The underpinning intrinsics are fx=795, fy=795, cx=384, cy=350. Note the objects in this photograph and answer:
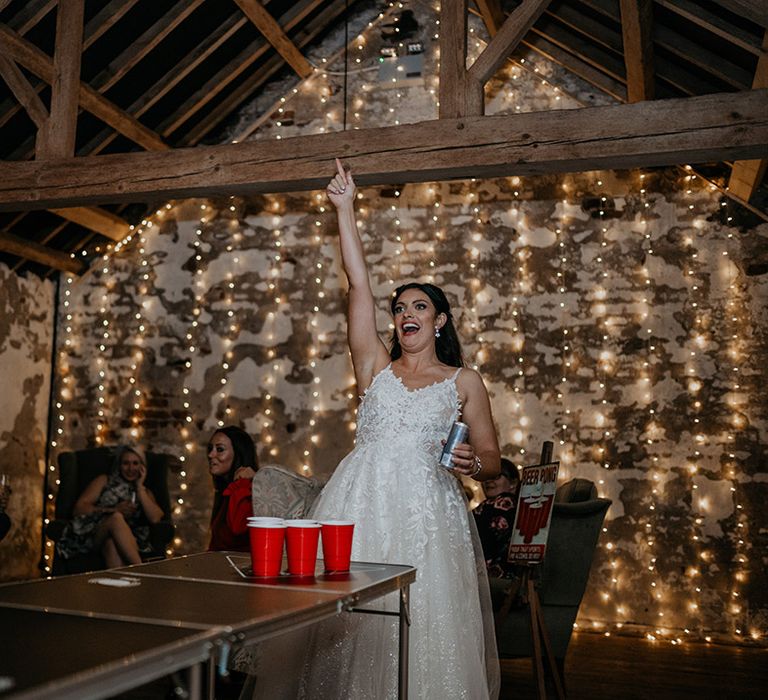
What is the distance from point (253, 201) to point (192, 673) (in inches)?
235

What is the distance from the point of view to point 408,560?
7.54 feet

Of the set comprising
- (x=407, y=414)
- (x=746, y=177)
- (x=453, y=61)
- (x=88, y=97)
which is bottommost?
(x=407, y=414)

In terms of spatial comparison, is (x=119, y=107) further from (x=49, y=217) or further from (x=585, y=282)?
(x=585, y=282)

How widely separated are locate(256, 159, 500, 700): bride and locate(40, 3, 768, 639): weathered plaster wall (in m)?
3.14

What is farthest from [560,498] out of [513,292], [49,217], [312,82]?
[49,217]

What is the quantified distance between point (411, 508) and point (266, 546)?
33.0 inches

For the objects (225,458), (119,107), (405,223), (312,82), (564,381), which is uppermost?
(312,82)

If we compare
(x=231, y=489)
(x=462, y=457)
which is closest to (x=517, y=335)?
(x=231, y=489)

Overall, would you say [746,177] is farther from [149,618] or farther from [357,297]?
[149,618]

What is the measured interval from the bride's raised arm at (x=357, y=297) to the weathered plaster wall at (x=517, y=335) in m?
3.33

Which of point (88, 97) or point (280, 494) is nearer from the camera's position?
point (280, 494)

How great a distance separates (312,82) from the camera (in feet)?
22.6

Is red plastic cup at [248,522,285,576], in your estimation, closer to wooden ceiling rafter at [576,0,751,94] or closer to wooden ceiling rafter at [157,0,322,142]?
wooden ceiling rafter at [576,0,751,94]

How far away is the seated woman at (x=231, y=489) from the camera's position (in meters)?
3.86
